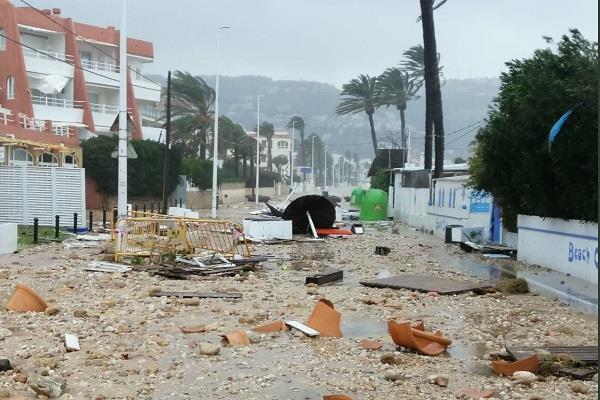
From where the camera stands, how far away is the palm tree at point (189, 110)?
80.4 metres

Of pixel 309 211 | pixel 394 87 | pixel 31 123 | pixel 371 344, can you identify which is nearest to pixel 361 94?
pixel 394 87

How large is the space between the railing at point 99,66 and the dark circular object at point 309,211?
3720 centimetres

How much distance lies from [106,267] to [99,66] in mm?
53800

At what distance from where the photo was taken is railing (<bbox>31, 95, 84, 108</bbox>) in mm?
57969

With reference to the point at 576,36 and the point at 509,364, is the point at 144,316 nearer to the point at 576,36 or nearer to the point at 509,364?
the point at 509,364

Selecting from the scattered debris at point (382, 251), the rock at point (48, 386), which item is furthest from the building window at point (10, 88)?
the rock at point (48, 386)

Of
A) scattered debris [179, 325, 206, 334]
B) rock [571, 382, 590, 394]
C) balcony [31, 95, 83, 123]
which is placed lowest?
scattered debris [179, 325, 206, 334]

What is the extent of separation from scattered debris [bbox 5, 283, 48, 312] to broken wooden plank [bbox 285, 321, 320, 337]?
12.1 feet

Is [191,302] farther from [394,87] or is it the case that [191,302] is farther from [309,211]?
[394,87]

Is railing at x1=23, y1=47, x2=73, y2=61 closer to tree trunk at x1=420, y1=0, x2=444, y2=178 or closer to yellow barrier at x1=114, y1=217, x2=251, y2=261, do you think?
tree trunk at x1=420, y1=0, x2=444, y2=178

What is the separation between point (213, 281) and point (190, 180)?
55.4 meters

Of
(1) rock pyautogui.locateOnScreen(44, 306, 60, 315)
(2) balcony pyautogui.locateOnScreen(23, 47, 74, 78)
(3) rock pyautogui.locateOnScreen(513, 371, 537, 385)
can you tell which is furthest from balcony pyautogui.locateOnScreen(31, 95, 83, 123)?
(3) rock pyautogui.locateOnScreen(513, 371, 537, 385)

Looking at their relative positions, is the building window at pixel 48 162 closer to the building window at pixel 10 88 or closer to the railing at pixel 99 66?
the building window at pixel 10 88

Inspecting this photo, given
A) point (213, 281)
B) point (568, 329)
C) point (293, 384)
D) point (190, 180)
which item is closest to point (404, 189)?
point (190, 180)
